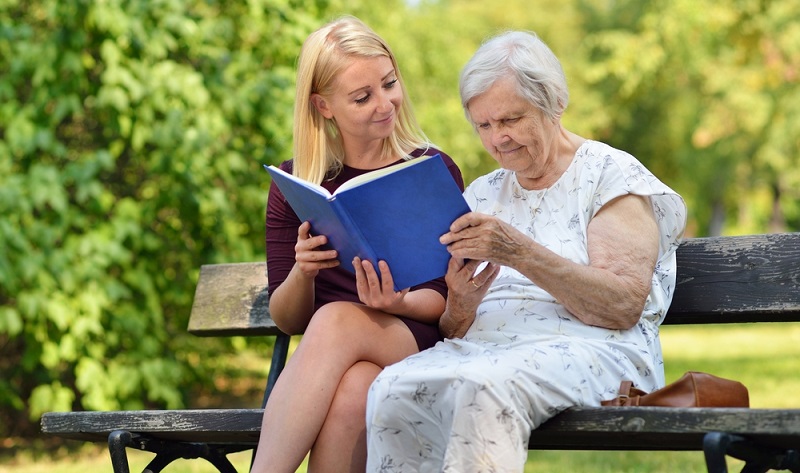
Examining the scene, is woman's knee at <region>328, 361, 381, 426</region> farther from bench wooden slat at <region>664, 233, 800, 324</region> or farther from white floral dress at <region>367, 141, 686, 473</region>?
bench wooden slat at <region>664, 233, 800, 324</region>

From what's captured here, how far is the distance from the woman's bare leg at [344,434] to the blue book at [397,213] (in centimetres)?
30

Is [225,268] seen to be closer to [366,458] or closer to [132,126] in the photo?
[366,458]

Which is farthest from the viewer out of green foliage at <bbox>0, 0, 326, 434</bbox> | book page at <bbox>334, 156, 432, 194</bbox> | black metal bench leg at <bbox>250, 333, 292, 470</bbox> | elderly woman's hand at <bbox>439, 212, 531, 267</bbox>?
green foliage at <bbox>0, 0, 326, 434</bbox>

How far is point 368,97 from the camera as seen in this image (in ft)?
10.8

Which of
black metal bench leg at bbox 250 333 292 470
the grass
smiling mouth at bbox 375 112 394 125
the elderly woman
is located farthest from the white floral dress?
the grass

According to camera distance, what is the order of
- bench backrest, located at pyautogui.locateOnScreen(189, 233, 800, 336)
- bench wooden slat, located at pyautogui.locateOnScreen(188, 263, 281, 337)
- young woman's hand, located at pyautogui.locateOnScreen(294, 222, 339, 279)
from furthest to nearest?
bench wooden slat, located at pyautogui.locateOnScreen(188, 263, 281, 337)
bench backrest, located at pyautogui.locateOnScreen(189, 233, 800, 336)
young woman's hand, located at pyautogui.locateOnScreen(294, 222, 339, 279)

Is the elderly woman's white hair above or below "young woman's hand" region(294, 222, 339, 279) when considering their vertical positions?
above

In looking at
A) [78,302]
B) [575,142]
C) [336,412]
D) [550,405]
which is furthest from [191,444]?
[78,302]

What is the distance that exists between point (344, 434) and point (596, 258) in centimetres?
81

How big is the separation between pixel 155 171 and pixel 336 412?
3.19 m

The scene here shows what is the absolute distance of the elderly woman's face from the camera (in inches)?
119

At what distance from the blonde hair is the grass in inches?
85.8

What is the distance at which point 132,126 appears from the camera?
5.82 metres

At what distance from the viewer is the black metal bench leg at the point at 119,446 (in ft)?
10.0
